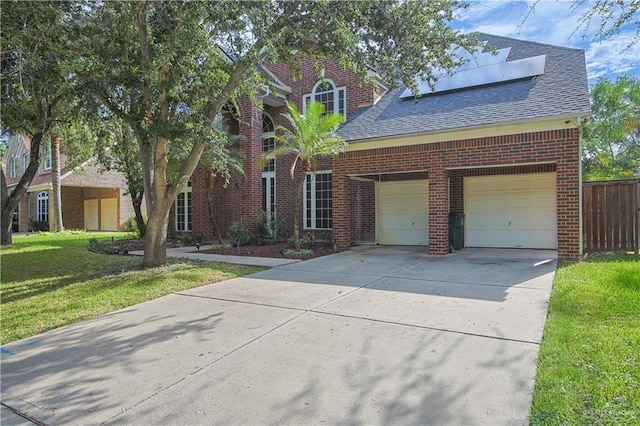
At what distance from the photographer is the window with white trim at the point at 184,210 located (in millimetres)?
18641

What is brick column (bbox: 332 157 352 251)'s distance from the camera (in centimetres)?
1258

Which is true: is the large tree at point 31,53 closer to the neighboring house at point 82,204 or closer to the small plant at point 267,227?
the small plant at point 267,227

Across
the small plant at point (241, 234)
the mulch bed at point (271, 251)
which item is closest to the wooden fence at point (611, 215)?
the mulch bed at point (271, 251)

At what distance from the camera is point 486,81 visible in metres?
12.3

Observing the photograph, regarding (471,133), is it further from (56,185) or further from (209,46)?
(56,185)

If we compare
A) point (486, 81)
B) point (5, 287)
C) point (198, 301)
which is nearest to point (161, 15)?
point (198, 301)

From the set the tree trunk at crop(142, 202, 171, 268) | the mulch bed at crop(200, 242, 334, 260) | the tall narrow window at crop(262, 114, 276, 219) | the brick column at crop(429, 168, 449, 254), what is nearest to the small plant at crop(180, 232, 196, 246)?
the mulch bed at crop(200, 242, 334, 260)

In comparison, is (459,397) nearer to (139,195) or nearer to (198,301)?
(198,301)

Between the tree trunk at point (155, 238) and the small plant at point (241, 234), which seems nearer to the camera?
the tree trunk at point (155, 238)

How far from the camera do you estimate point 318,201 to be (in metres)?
15.6

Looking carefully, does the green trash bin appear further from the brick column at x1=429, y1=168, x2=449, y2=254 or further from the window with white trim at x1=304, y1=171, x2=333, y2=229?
the window with white trim at x1=304, y1=171, x2=333, y2=229

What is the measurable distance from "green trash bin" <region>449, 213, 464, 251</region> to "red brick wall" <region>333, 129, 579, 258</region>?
3.17 ft

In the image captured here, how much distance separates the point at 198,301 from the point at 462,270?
18.0 ft

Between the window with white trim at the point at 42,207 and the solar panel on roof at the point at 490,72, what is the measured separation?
27.7 meters
